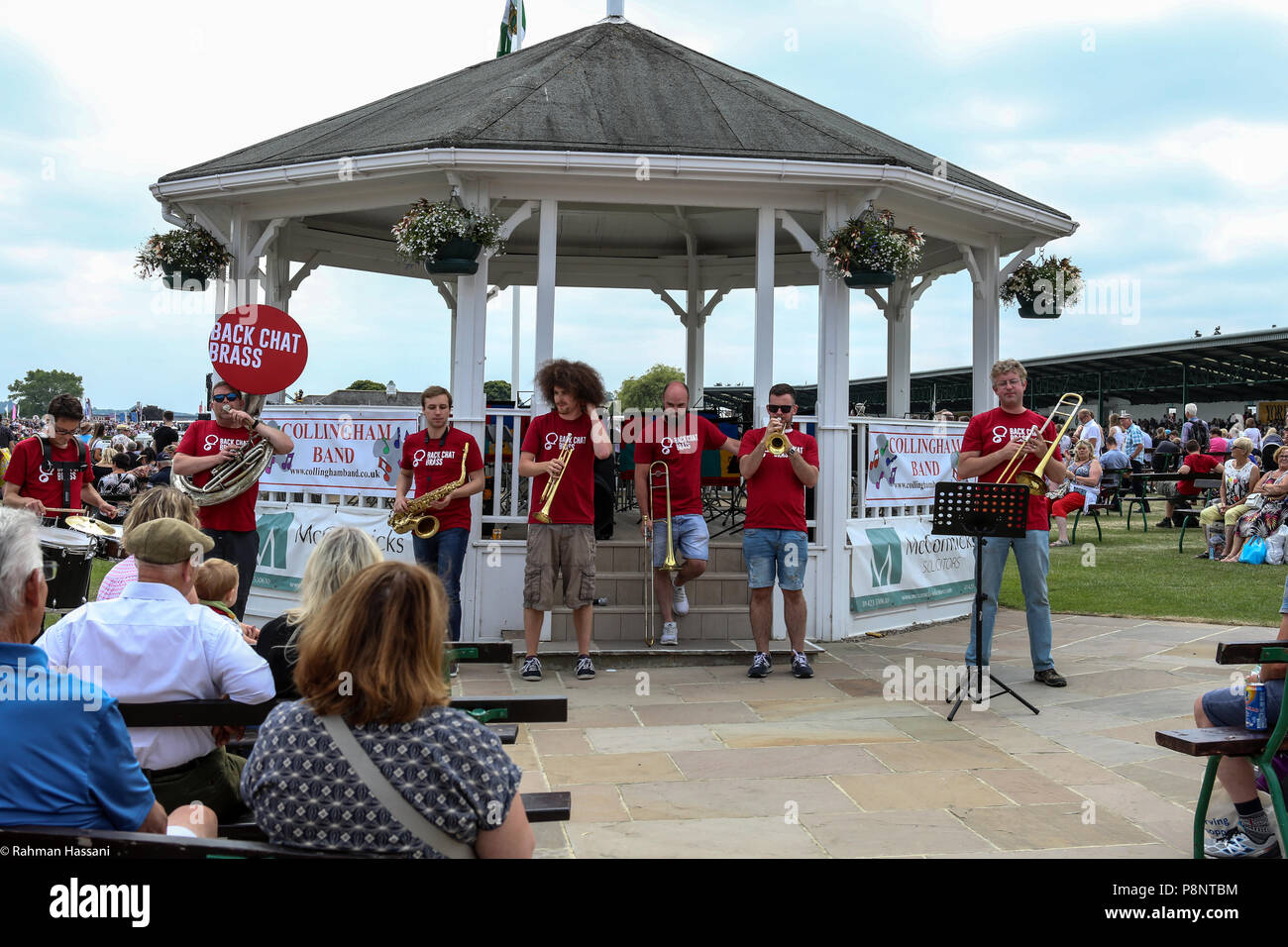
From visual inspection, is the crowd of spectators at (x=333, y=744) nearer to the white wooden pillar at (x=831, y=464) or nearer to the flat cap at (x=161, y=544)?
the flat cap at (x=161, y=544)

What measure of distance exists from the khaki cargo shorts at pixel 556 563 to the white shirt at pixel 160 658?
414cm

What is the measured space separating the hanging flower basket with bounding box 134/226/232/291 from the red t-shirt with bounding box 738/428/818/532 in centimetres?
526

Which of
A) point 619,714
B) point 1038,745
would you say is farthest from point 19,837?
point 1038,745

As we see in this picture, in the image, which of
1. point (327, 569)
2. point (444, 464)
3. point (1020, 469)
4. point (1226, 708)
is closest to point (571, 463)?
point (444, 464)

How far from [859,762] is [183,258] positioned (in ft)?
23.9

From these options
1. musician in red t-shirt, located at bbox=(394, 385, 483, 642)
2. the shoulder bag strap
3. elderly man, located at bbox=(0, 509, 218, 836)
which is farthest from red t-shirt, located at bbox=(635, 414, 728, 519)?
the shoulder bag strap

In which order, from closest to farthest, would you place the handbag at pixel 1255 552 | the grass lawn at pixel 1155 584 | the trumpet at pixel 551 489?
the trumpet at pixel 551 489 < the grass lawn at pixel 1155 584 < the handbag at pixel 1255 552

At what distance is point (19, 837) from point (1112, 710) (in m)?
5.97

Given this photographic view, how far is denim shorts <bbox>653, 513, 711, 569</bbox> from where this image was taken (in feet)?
26.0

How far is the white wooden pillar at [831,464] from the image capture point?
8.73 meters

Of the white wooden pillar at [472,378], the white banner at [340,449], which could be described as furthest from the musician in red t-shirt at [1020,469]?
the white banner at [340,449]

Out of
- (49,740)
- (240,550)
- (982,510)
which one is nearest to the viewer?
(49,740)

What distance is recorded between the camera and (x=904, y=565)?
9.41m

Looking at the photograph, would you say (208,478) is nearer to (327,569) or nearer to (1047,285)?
(327,569)
